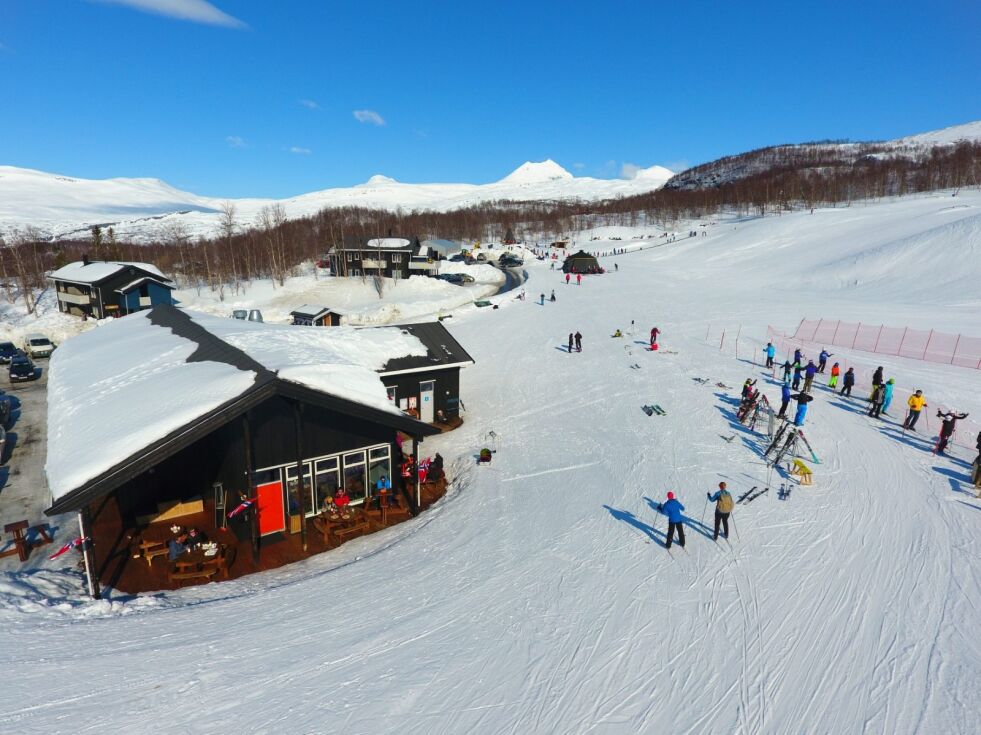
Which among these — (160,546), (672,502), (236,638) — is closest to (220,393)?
(160,546)

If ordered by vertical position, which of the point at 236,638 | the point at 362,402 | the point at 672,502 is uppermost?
the point at 362,402

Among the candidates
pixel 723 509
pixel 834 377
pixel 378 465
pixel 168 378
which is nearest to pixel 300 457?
pixel 378 465

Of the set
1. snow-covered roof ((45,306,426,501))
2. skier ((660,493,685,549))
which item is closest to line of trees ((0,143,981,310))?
snow-covered roof ((45,306,426,501))

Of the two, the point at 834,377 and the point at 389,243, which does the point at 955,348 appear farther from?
the point at 389,243

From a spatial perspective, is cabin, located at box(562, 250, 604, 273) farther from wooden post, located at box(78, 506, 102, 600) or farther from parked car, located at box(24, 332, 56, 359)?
wooden post, located at box(78, 506, 102, 600)

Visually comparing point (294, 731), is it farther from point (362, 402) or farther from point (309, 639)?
point (362, 402)
